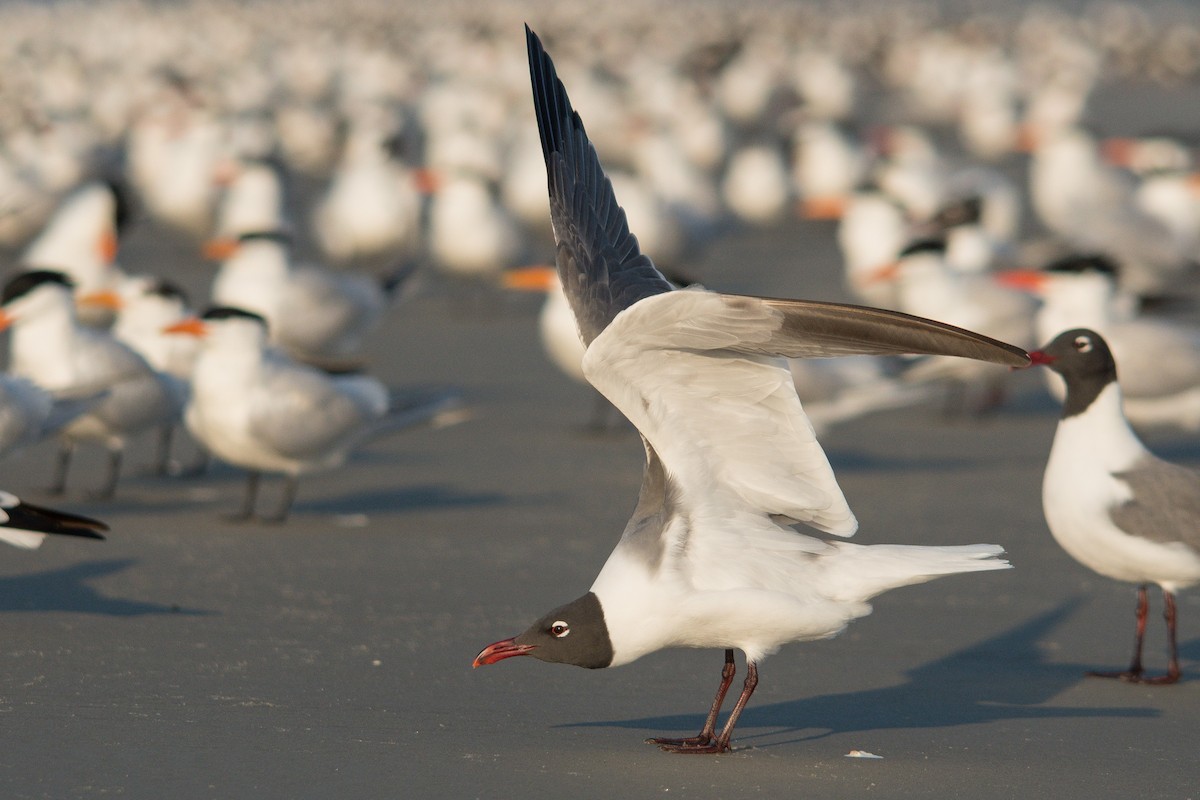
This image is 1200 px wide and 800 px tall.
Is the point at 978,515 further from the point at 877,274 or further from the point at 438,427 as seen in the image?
the point at 877,274

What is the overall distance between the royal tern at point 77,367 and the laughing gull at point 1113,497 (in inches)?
152

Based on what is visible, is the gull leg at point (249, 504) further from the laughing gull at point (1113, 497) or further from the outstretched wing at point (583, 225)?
the laughing gull at point (1113, 497)

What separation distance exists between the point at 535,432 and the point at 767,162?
9.88 metres

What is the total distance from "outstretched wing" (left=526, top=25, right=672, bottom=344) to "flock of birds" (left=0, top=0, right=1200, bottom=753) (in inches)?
0.4

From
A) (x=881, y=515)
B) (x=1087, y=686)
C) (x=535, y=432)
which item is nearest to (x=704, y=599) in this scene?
(x=1087, y=686)

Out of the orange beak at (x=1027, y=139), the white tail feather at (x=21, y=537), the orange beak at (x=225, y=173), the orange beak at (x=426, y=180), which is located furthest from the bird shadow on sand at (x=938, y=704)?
the orange beak at (x=1027, y=139)

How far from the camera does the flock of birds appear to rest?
4477 mm

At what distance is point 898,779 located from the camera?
14.0 ft

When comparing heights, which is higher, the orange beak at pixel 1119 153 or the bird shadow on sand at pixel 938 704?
the orange beak at pixel 1119 153

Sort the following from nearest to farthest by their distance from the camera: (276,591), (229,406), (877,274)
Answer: (276,591) → (229,406) → (877,274)

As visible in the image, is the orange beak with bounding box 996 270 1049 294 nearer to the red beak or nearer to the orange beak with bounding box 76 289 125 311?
the orange beak with bounding box 76 289 125 311

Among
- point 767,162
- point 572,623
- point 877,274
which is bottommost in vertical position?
point 572,623

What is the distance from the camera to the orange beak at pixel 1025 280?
33.3 feet

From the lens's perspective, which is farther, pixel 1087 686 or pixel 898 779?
pixel 1087 686
